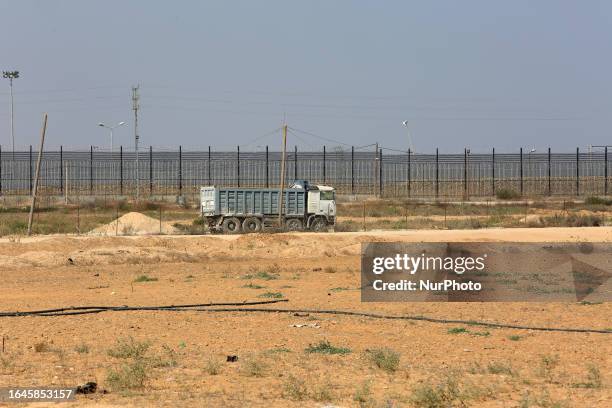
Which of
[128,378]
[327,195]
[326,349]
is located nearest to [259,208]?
[327,195]

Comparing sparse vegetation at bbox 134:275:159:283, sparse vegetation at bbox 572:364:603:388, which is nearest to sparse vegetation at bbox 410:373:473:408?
sparse vegetation at bbox 572:364:603:388

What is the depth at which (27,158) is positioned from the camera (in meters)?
77.9

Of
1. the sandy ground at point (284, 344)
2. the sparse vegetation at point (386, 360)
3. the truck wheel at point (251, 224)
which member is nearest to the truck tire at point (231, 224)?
the truck wheel at point (251, 224)

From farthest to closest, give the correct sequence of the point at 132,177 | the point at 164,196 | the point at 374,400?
the point at 132,177
the point at 164,196
the point at 374,400

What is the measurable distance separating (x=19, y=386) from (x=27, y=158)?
68868 millimetres

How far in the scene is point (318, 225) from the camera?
46.6m

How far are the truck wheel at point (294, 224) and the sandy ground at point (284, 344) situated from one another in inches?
585

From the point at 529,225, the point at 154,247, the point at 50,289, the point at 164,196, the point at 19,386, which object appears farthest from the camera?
the point at 164,196

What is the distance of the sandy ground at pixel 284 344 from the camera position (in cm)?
1153

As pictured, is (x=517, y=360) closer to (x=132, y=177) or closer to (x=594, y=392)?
(x=594, y=392)

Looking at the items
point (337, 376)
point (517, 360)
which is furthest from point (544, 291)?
point (337, 376)

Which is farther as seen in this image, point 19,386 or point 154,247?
point 154,247

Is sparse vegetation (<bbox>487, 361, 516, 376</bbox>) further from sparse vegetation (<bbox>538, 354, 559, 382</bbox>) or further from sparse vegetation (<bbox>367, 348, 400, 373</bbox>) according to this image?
sparse vegetation (<bbox>367, 348, 400, 373</bbox>)

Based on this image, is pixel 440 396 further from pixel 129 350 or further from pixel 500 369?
pixel 129 350
